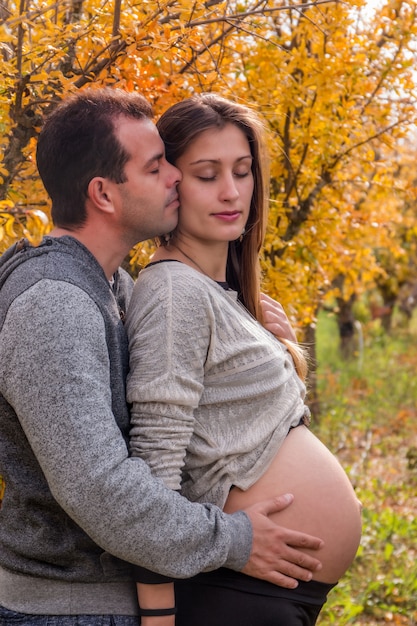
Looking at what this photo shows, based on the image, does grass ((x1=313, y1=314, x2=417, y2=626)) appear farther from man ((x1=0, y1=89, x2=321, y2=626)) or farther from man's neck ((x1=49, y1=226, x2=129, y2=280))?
man's neck ((x1=49, y1=226, x2=129, y2=280))

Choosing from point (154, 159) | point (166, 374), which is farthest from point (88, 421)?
point (154, 159)

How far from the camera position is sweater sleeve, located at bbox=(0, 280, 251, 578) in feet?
5.89

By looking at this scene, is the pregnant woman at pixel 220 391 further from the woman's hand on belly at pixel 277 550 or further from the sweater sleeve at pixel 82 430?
the sweater sleeve at pixel 82 430

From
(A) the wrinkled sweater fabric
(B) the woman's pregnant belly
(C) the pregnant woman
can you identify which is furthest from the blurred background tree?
(B) the woman's pregnant belly

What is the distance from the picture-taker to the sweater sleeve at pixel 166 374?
6.51ft

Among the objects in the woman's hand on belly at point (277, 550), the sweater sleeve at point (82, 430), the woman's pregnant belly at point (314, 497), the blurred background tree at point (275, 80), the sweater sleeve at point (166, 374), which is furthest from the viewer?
the blurred background tree at point (275, 80)

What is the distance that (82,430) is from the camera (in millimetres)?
1788

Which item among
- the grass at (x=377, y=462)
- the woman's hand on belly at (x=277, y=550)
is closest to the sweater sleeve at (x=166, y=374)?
the woman's hand on belly at (x=277, y=550)

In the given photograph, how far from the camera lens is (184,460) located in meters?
2.17

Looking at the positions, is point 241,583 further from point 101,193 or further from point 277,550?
point 101,193

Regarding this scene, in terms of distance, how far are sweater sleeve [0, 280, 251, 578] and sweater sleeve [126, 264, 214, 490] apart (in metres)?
0.10

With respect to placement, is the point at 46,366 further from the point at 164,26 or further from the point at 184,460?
the point at 164,26

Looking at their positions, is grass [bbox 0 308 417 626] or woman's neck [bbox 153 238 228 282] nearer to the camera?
woman's neck [bbox 153 238 228 282]

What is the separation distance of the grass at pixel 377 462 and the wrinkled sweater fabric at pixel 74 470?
2.69 m
